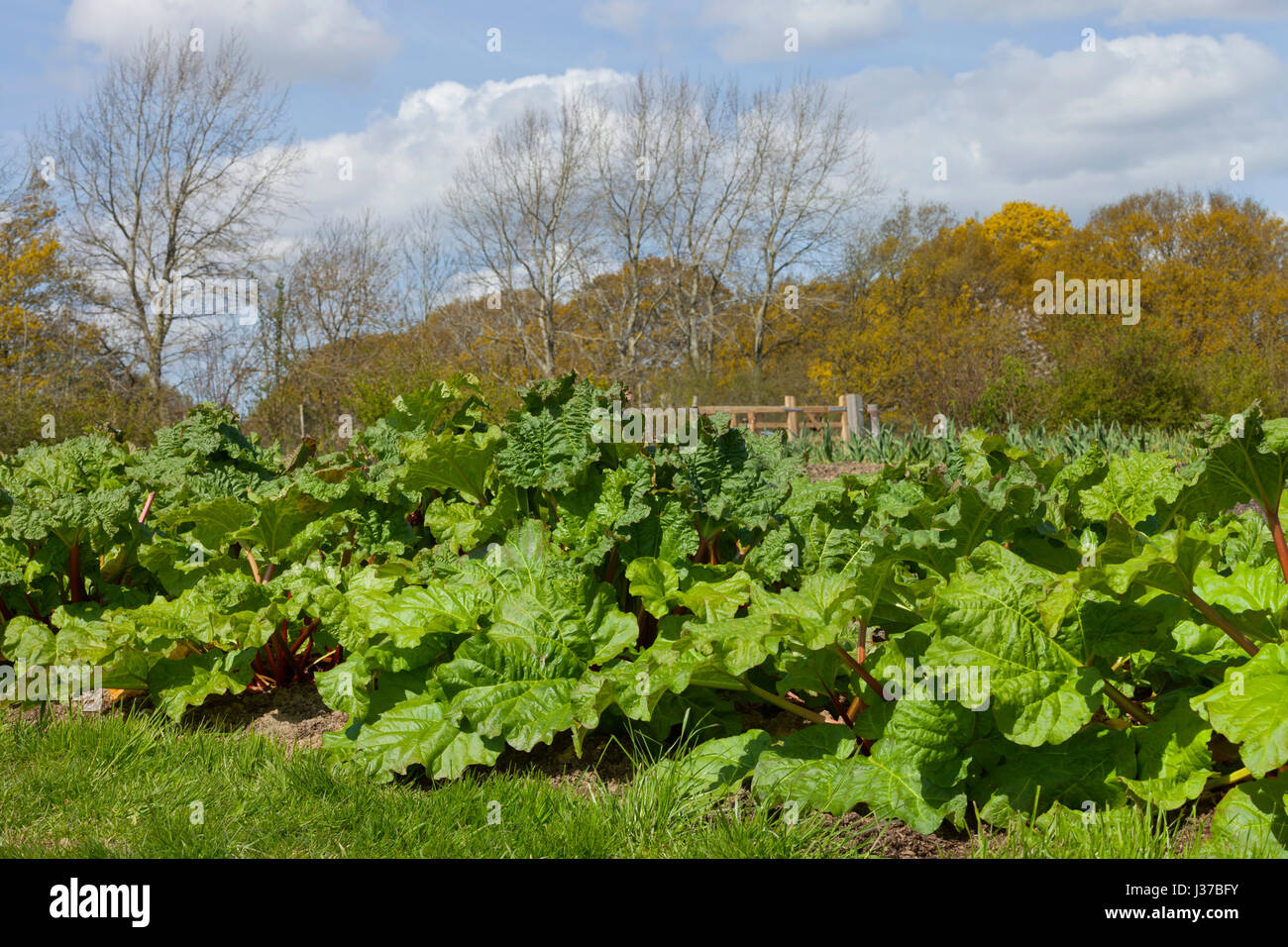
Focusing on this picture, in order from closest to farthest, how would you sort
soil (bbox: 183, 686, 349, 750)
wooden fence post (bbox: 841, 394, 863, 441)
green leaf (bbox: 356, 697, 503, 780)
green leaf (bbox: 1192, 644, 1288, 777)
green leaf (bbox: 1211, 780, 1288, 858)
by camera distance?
green leaf (bbox: 1192, 644, 1288, 777) < green leaf (bbox: 1211, 780, 1288, 858) < green leaf (bbox: 356, 697, 503, 780) < soil (bbox: 183, 686, 349, 750) < wooden fence post (bbox: 841, 394, 863, 441)

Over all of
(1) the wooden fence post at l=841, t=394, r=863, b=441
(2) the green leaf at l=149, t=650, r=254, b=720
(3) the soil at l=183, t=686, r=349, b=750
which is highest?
(1) the wooden fence post at l=841, t=394, r=863, b=441

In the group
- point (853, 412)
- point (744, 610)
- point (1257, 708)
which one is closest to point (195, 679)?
point (744, 610)

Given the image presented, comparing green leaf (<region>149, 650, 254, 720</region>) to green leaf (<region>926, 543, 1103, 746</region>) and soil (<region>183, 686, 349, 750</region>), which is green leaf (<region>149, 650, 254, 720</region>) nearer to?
soil (<region>183, 686, 349, 750</region>)

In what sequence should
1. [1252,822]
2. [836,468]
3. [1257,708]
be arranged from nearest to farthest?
[1257,708]
[1252,822]
[836,468]

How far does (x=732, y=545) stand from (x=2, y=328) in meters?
25.0

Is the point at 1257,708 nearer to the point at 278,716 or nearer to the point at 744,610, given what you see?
the point at 744,610

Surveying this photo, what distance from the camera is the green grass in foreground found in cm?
193

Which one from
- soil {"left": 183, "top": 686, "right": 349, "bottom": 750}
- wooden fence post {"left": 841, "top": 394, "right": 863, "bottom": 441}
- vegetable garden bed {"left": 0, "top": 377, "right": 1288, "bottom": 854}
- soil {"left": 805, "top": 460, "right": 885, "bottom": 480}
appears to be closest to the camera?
vegetable garden bed {"left": 0, "top": 377, "right": 1288, "bottom": 854}

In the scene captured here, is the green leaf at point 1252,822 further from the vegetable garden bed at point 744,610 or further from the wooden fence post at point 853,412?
the wooden fence post at point 853,412

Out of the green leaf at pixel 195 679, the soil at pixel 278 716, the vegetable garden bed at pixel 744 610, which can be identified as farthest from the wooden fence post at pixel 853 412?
the green leaf at pixel 195 679

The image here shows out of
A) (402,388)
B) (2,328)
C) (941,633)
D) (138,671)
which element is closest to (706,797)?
(941,633)

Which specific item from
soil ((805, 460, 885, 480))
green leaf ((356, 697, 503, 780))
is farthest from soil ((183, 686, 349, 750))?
soil ((805, 460, 885, 480))

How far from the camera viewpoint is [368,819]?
2.17 metres
